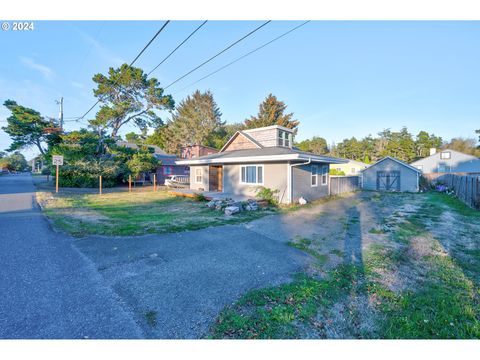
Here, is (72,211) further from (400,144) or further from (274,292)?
(400,144)

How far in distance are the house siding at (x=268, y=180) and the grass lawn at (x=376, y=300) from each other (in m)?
5.73

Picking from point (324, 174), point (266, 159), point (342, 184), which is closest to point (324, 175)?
point (324, 174)

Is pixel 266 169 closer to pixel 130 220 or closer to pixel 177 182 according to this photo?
pixel 130 220

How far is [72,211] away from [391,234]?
11300 mm

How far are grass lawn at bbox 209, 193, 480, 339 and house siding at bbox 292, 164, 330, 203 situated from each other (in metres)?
5.96

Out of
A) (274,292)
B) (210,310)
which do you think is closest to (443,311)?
(274,292)

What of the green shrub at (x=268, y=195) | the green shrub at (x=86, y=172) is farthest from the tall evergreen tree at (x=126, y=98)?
the green shrub at (x=268, y=195)

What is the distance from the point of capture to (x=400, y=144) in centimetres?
4553

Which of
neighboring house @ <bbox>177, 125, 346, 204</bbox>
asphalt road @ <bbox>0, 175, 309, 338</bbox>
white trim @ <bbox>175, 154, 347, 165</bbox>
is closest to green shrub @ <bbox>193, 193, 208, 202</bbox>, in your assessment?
neighboring house @ <bbox>177, 125, 346, 204</bbox>

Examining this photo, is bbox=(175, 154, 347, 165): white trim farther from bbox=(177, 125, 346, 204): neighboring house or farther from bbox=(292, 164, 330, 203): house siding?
bbox=(292, 164, 330, 203): house siding

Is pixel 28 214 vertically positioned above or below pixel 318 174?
below

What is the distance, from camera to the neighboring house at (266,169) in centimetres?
1042
